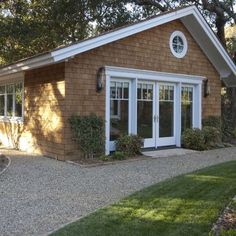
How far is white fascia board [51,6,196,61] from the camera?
10785 millimetres

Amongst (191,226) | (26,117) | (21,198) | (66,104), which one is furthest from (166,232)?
(26,117)

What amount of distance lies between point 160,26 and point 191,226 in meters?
9.61

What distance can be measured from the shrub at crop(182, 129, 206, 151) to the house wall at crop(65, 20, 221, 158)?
1.65m

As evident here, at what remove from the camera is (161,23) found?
13516 mm

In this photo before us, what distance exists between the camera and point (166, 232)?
17.3 feet

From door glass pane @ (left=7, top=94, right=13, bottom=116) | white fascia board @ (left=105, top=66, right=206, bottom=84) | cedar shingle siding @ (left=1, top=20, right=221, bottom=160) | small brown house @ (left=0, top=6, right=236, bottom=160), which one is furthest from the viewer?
door glass pane @ (left=7, top=94, right=13, bottom=116)

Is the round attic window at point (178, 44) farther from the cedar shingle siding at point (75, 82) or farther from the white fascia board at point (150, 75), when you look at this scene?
the white fascia board at point (150, 75)

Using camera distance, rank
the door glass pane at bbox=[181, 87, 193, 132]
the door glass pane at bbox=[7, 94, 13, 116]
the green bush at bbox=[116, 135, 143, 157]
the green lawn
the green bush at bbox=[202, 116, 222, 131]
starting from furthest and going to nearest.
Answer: the green bush at bbox=[202, 116, 222, 131]
the door glass pane at bbox=[7, 94, 13, 116]
the door glass pane at bbox=[181, 87, 193, 132]
the green bush at bbox=[116, 135, 143, 157]
the green lawn

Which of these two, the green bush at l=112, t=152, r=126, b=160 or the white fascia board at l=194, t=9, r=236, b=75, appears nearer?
the green bush at l=112, t=152, r=126, b=160

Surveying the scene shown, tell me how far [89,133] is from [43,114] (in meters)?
1.81

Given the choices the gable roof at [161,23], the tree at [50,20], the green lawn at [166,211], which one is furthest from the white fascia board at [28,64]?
the tree at [50,20]

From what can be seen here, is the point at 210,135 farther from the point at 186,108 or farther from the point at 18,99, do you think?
the point at 18,99

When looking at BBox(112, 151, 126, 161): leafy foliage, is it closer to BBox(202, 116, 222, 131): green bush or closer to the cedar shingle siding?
the cedar shingle siding

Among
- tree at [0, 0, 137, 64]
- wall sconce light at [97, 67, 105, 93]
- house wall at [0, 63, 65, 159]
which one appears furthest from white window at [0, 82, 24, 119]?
tree at [0, 0, 137, 64]
